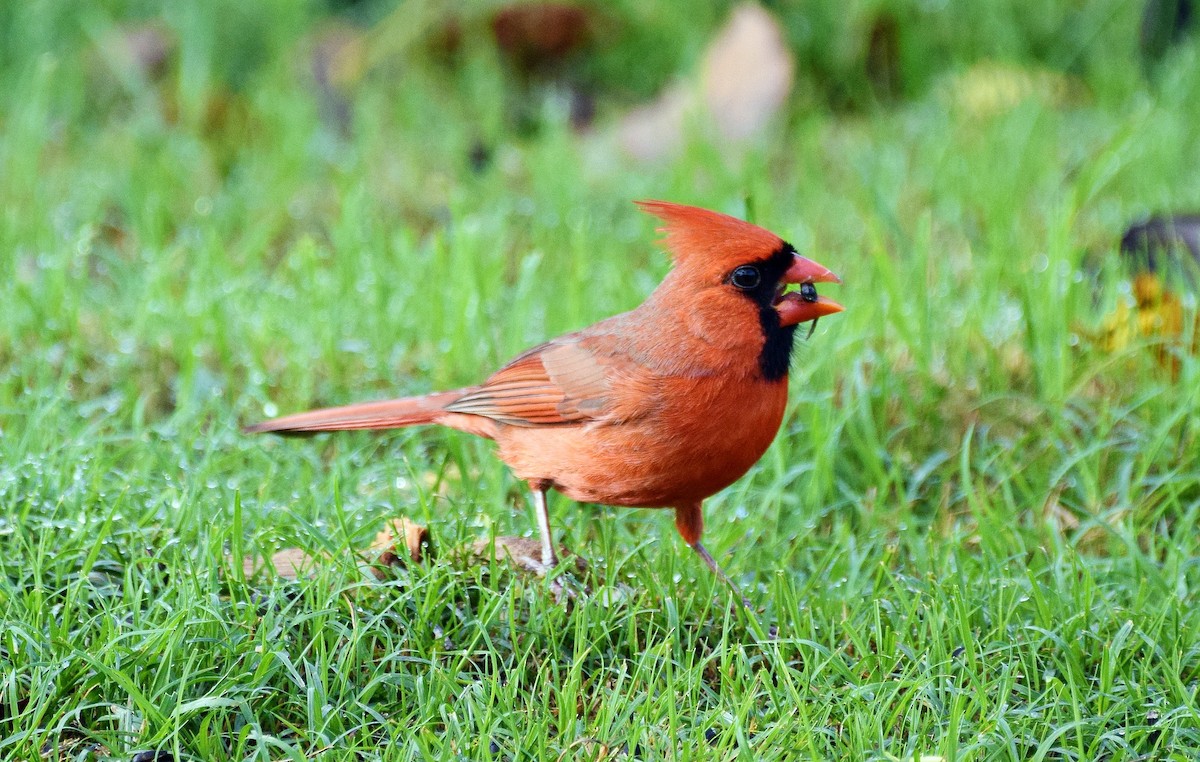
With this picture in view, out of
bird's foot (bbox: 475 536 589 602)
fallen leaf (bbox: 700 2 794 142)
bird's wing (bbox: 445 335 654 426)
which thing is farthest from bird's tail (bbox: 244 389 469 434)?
fallen leaf (bbox: 700 2 794 142)

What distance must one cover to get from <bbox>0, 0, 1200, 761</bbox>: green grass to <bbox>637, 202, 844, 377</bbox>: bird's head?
0.52 metres

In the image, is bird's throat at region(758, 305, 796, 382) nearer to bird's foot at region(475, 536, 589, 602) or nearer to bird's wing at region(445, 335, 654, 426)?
bird's wing at region(445, 335, 654, 426)

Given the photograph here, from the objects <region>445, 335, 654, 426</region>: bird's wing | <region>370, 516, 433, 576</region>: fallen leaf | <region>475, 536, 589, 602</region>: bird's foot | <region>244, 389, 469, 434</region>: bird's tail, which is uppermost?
<region>445, 335, 654, 426</region>: bird's wing

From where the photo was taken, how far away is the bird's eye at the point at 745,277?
2885 millimetres

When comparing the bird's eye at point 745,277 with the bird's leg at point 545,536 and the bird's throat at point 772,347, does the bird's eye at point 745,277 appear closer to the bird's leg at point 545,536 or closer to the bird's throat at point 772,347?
the bird's throat at point 772,347

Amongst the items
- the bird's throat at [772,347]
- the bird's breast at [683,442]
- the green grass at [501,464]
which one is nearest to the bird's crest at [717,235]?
the bird's throat at [772,347]

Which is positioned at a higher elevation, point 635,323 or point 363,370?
point 635,323

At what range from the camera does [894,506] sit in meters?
3.63

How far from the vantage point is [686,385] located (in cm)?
284

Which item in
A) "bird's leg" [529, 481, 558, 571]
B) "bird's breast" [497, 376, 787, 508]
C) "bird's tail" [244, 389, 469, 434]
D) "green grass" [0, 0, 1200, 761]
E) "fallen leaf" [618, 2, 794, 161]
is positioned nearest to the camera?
"green grass" [0, 0, 1200, 761]

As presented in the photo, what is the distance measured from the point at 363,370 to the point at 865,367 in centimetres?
145

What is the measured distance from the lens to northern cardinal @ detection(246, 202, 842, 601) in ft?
9.23

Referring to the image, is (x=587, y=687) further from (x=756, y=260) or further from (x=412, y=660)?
(x=756, y=260)

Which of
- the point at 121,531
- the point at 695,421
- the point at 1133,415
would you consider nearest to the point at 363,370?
the point at 121,531
